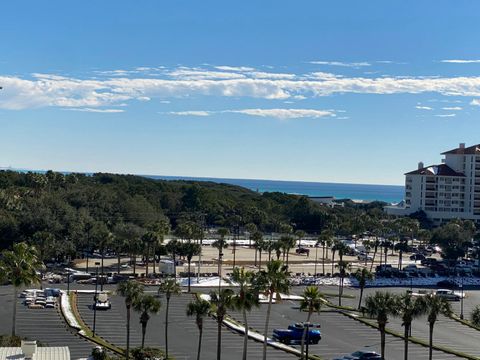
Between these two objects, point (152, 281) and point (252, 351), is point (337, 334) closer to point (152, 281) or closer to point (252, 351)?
point (252, 351)

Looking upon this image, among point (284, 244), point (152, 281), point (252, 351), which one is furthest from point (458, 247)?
point (252, 351)

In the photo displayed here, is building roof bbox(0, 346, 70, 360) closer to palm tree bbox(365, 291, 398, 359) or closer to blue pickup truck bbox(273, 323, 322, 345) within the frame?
palm tree bbox(365, 291, 398, 359)

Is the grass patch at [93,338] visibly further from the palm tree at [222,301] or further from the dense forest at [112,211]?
the dense forest at [112,211]

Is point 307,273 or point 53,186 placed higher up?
point 53,186

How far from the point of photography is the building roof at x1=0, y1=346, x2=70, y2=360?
42.8 m

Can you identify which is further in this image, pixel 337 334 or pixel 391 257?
pixel 391 257

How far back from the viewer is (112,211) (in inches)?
5610

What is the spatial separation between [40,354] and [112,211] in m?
98.6

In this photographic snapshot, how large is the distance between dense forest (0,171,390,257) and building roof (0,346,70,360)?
5350 cm

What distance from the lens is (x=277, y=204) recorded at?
192250 millimetres

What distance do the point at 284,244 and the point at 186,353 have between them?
4332cm

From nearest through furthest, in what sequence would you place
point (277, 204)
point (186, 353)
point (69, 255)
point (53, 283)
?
point (186, 353), point (53, 283), point (69, 255), point (277, 204)

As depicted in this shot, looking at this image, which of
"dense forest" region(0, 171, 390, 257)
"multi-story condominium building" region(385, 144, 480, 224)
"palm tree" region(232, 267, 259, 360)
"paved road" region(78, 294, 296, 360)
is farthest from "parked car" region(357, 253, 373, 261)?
"palm tree" region(232, 267, 259, 360)

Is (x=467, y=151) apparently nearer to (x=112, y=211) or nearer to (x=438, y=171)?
→ (x=438, y=171)
